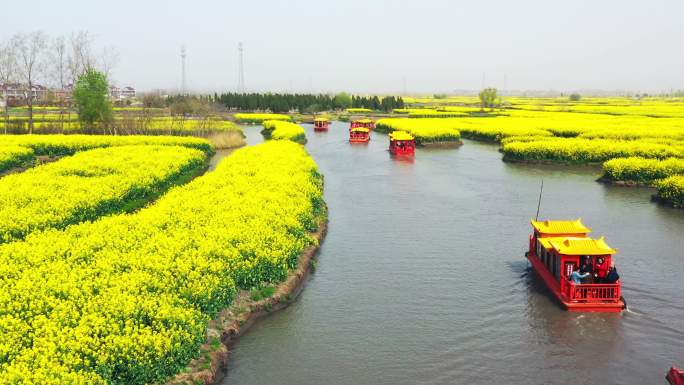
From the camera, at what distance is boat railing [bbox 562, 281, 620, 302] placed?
15875 millimetres

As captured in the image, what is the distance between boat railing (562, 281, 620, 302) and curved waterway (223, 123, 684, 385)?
1.70ft

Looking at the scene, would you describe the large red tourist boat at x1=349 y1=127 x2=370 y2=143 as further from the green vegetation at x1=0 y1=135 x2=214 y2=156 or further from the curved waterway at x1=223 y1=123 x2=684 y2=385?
the curved waterway at x1=223 y1=123 x2=684 y2=385

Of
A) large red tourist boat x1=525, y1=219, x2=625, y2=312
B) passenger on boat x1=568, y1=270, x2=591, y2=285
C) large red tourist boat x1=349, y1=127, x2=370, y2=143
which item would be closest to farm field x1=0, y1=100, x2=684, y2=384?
large red tourist boat x1=525, y1=219, x2=625, y2=312

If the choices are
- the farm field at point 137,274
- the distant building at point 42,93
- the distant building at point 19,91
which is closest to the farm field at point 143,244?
the farm field at point 137,274

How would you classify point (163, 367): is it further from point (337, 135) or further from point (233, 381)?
point (337, 135)

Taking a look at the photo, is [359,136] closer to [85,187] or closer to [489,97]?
[85,187]

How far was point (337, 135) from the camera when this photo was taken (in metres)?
74.1

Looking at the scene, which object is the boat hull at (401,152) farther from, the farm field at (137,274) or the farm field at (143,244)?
the farm field at (137,274)

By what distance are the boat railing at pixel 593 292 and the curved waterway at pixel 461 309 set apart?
1.70 ft

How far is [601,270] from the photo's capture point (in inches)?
645

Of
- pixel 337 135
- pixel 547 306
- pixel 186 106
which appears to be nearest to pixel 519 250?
pixel 547 306

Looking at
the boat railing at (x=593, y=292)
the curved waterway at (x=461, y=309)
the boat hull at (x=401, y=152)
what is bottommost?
the curved waterway at (x=461, y=309)

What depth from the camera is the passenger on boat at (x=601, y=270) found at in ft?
53.6

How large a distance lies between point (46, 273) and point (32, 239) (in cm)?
332
